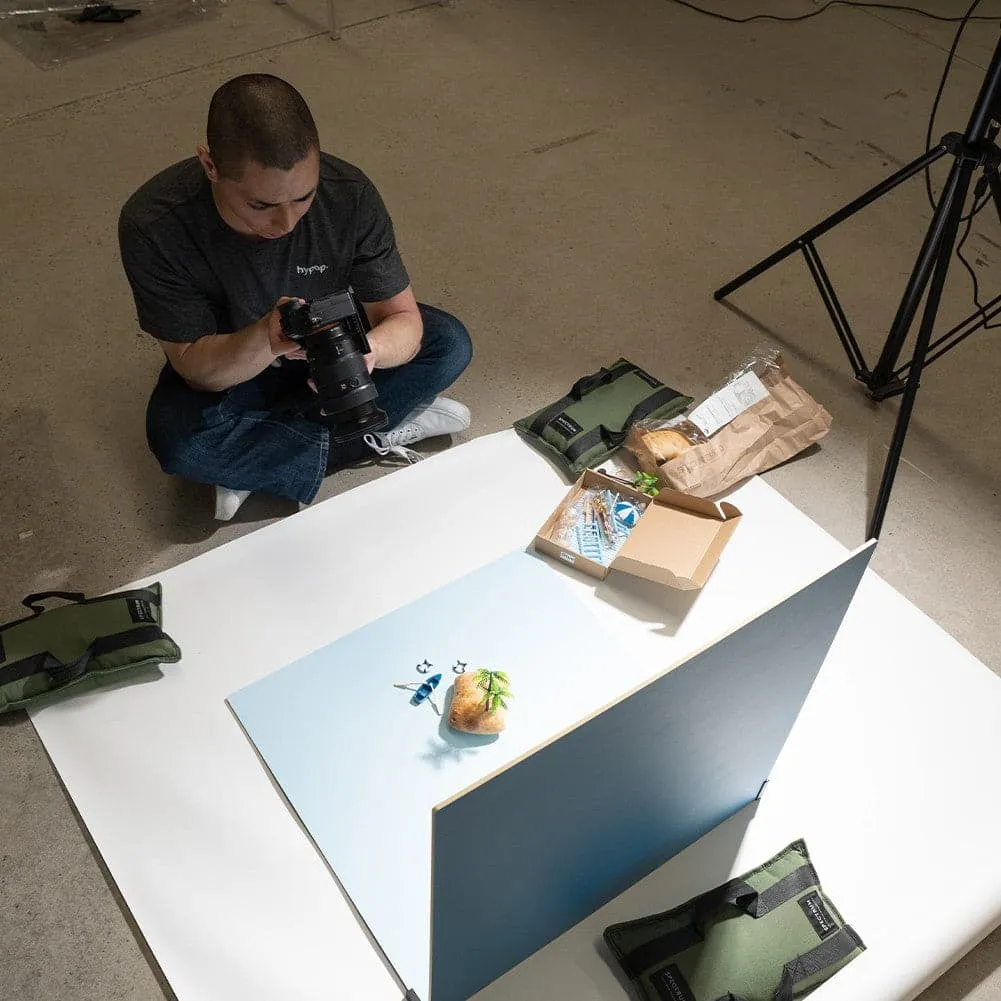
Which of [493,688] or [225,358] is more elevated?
[225,358]

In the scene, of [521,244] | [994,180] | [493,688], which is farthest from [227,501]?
[994,180]

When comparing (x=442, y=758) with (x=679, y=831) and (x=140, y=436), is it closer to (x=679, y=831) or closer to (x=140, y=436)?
(x=679, y=831)

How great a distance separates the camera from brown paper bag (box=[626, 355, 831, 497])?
205cm

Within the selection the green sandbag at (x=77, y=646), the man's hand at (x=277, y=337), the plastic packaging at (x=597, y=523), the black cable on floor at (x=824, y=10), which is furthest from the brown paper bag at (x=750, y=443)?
the black cable on floor at (x=824, y=10)

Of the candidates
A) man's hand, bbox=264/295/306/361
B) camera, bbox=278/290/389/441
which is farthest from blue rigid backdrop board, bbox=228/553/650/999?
man's hand, bbox=264/295/306/361

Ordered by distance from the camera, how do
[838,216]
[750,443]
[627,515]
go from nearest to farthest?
[627,515], [750,443], [838,216]

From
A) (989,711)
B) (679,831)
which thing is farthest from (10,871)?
(989,711)

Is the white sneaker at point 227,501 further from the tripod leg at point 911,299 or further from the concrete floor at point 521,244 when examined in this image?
the tripod leg at point 911,299

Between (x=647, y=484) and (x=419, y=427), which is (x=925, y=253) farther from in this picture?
(x=419, y=427)

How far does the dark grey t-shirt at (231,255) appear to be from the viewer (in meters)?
1.74

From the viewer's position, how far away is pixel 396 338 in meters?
1.96

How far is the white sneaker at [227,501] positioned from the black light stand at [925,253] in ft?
4.19

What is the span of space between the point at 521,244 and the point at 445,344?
2.40ft

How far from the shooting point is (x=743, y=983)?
4.62 ft
